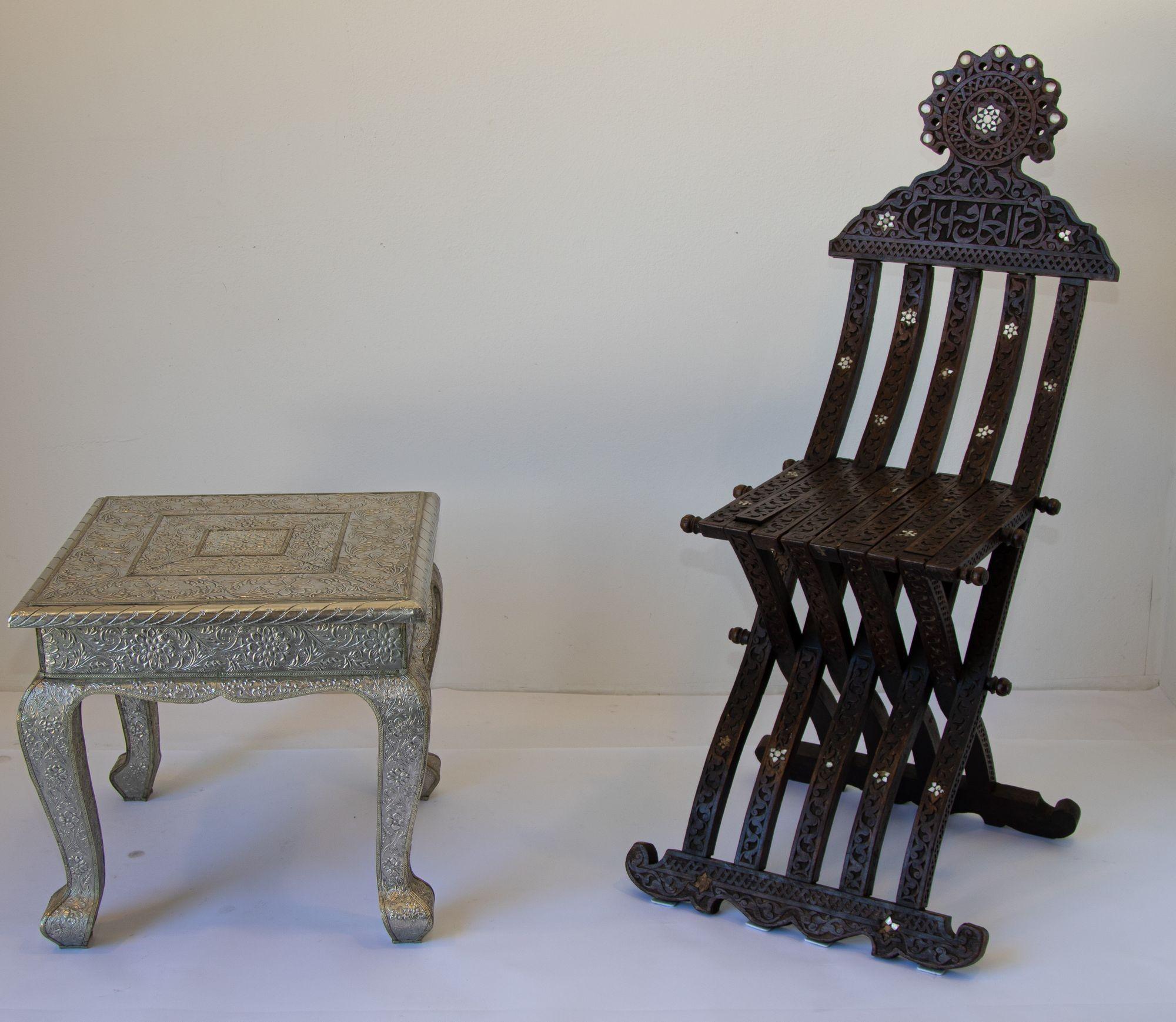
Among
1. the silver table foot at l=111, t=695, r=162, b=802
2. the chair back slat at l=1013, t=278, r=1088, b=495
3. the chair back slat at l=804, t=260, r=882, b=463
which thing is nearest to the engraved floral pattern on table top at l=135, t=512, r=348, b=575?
the silver table foot at l=111, t=695, r=162, b=802

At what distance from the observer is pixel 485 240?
114 inches

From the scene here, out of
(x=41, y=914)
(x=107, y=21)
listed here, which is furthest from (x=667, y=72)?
(x=41, y=914)

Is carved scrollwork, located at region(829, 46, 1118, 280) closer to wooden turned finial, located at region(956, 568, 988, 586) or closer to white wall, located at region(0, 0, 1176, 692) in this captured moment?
white wall, located at region(0, 0, 1176, 692)

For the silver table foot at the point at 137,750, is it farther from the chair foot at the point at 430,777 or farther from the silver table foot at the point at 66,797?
the chair foot at the point at 430,777

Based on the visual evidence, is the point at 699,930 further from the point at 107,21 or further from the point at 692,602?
the point at 107,21

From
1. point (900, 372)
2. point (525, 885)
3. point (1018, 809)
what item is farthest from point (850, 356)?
point (525, 885)

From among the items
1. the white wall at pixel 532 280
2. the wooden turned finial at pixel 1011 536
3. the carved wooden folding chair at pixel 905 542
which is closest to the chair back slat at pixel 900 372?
the carved wooden folding chair at pixel 905 542

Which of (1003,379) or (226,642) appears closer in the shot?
(226,642)

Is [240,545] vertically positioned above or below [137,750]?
above

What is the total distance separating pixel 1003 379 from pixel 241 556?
1.40 meters

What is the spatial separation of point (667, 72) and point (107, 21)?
3.88ft

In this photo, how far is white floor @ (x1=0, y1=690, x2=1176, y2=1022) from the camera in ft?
6.79

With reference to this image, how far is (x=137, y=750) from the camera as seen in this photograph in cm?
265

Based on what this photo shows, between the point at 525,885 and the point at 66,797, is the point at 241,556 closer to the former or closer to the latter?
the point at 66,797
